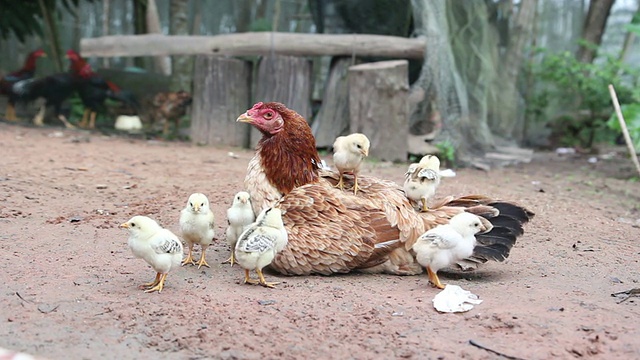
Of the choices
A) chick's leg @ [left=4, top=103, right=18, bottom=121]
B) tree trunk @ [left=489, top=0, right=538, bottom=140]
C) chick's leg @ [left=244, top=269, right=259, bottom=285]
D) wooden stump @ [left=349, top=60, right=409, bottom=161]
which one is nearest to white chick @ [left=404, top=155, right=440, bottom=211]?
chick's leg @ [left=244, top=269, right=259, bottom=285]

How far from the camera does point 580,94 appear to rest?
41.6ft

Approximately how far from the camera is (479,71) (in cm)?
1055

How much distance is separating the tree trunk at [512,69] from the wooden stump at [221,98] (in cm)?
439

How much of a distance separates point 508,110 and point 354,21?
3.38 metres

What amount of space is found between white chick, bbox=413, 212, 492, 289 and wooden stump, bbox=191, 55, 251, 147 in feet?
19.7

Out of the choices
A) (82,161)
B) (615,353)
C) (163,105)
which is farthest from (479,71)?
(615,353)

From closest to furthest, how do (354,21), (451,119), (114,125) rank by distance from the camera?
(451,119) → (354,21) → (114,125)

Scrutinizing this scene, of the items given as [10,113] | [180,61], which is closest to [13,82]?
[10,113]

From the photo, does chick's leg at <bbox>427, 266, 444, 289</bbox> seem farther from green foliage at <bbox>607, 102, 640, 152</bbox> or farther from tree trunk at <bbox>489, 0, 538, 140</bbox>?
tree trunk at <bbox>489, 0, 538, 140</bbox>

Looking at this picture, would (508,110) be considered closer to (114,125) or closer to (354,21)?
(354,21)

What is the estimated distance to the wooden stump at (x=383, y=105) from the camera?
28.8ft

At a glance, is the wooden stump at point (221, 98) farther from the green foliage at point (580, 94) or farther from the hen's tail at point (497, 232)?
the hen's tail at point (497, 232)

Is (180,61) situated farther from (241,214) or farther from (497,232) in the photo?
(497,232)

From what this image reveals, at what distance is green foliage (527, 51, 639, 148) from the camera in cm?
1145
